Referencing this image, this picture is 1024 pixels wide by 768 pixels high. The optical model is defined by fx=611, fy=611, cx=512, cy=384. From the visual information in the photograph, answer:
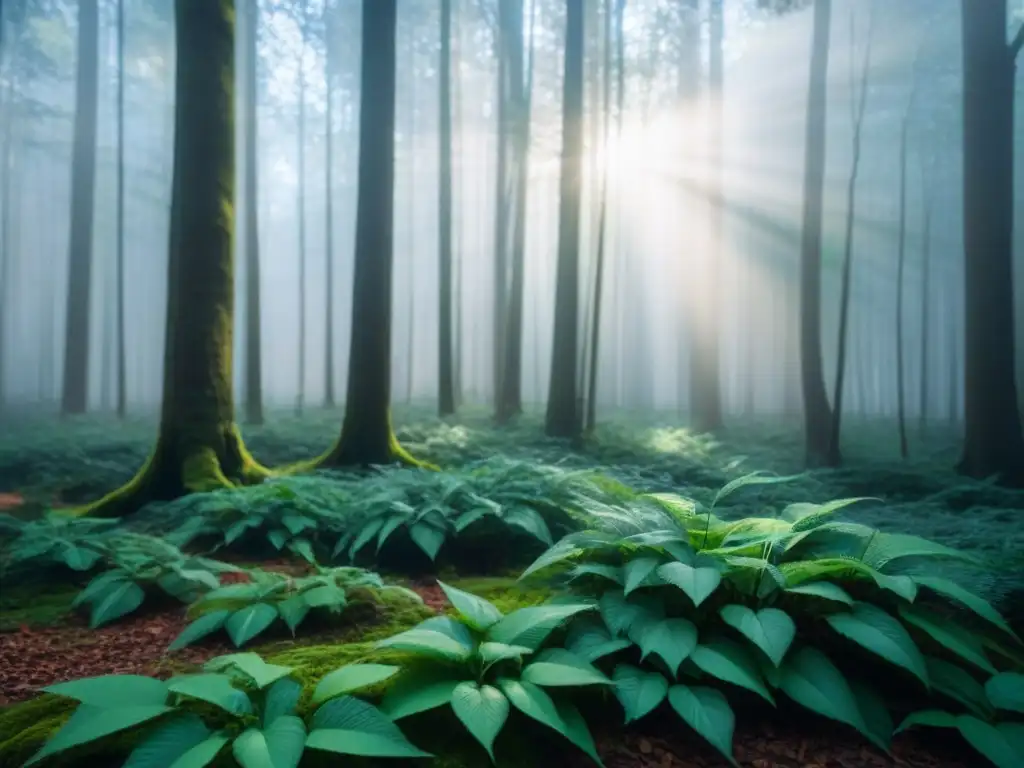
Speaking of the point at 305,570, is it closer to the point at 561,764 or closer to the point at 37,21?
the point at 561,764

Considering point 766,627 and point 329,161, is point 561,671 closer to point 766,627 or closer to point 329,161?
point 766,627

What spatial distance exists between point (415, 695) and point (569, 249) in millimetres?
10455

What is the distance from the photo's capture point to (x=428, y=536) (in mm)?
4508

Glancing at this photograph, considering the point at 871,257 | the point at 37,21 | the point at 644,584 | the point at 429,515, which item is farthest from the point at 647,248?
the point at 644,584

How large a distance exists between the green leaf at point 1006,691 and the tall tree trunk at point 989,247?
5138mm

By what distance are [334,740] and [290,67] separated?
65.0 ft

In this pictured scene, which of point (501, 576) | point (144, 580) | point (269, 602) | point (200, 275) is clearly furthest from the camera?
point (200, 275)

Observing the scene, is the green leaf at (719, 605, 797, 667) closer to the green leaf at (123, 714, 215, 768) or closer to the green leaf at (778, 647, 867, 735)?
the green leaf at (778, 647, 867, 735)

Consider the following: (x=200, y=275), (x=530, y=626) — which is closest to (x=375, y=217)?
(x=200, y=275)

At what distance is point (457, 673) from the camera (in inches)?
88.6

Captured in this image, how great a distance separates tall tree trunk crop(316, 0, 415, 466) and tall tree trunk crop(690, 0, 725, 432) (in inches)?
388

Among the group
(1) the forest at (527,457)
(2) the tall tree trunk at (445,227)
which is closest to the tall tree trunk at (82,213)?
(1) the forest at (527,457)

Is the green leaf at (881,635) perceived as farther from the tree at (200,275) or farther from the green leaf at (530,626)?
the tree at (200,275)

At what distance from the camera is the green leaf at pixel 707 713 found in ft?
6.54
